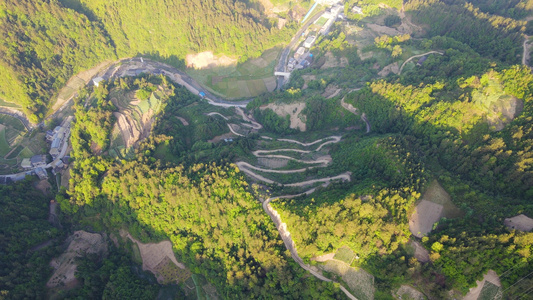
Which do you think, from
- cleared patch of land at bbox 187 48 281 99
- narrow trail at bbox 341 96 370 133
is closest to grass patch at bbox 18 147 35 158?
cleared patch of land at bbox 187 48 281 99

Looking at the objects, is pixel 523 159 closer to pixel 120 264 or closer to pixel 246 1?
pixel 120 264

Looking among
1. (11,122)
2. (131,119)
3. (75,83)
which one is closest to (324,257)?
(131,119)

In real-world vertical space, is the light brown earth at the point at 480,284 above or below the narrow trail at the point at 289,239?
above

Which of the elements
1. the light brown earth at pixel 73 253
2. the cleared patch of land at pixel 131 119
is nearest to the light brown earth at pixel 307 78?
the cleared patch of land at pixel 131 119

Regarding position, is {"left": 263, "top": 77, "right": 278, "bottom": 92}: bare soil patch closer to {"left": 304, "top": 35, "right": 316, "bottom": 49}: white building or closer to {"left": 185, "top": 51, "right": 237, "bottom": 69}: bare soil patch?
{"left": 185, "top": 51, "right": 237, "bottom": 69}: bare soil patch

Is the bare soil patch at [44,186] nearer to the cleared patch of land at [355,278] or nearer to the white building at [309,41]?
the cleared patch of land at [355,278]
